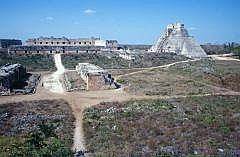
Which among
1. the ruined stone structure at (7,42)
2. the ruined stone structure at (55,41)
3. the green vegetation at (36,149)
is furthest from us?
the ruined stone structure at (7,42)

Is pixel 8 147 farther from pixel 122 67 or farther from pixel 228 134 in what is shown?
pixel 122 67

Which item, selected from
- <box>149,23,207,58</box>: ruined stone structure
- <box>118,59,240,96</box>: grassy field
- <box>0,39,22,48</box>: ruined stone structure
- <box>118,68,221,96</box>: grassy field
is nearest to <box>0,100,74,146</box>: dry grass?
<box>118,68,221,96</box>: grassy field

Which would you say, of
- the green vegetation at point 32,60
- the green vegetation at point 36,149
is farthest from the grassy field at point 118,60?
the green vegetation at point 36,149

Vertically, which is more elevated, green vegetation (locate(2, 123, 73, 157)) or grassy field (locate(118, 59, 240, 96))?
green vegetation (locate(2, 123, 73, 157))

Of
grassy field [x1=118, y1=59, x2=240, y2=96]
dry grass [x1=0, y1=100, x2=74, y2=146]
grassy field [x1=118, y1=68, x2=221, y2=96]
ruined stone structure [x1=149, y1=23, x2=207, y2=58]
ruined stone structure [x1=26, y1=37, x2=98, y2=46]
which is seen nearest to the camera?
dry grass [x1=0, y1=100, x2=74, y2=146]

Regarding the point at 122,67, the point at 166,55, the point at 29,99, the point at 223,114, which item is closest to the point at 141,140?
the point at 223,114

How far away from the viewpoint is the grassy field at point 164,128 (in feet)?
48.7

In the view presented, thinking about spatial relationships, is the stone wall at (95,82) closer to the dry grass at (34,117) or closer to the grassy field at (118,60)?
the dry grass at (34,117)

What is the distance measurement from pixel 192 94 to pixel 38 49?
46.1 m

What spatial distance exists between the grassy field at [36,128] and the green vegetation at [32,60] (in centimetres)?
2833

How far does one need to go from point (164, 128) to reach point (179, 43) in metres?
57.3

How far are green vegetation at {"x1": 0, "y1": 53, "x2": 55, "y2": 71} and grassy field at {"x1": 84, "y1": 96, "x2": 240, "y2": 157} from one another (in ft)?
102

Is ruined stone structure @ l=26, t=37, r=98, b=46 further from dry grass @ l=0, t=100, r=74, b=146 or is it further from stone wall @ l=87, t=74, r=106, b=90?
dry grass @ l=0, t=100, r=74, b=146

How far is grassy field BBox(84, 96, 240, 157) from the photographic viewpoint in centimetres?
1484
